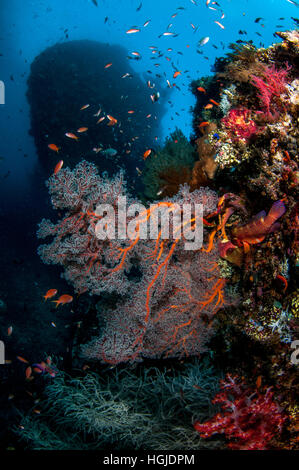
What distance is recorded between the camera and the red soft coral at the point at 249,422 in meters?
2.77

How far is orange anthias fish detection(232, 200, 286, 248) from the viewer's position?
9.23 feet

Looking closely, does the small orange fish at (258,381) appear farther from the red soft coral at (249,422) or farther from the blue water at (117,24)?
the blue water at (117,24)

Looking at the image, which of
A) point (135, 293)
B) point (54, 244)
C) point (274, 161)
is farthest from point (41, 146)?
point (274, 161)

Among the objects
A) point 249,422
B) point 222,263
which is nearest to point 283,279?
point 222,263

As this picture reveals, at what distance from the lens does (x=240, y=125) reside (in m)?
3.57

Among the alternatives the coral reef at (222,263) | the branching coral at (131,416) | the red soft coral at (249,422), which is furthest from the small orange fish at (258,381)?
the branching coral at (131,416)

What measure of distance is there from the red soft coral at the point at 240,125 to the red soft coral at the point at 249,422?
353 centimetres

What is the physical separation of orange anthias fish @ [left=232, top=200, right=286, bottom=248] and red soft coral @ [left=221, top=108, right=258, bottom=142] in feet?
4.35

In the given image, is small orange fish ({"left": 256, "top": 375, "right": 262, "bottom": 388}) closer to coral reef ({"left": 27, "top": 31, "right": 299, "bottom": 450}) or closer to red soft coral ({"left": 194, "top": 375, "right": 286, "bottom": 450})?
coral reef ({"left": 27, "top": 31, "right": 299, "bottom": 450})

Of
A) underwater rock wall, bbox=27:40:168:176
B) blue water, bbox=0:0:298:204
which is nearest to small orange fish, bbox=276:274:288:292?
underwater rock wall, bbox=27:40:168:176

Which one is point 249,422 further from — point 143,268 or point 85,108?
point 85,108

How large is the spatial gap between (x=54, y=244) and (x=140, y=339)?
2.44 m

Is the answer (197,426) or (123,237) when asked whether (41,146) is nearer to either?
(123,237)

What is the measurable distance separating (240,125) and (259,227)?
1664mm
